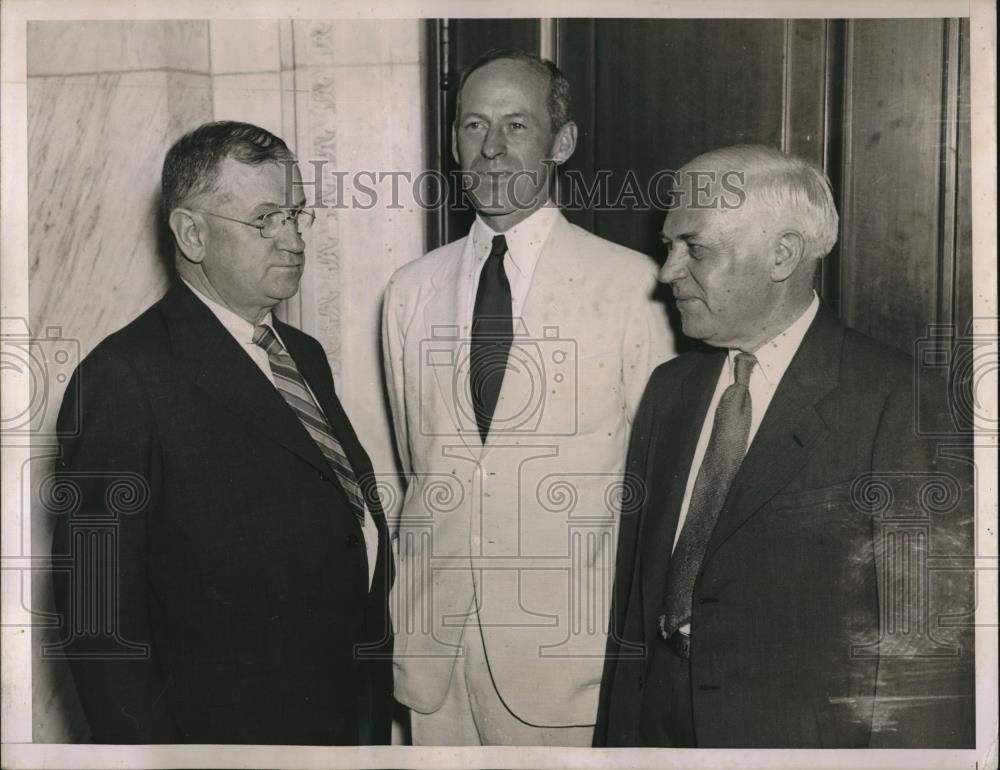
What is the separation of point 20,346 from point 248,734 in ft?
3.95

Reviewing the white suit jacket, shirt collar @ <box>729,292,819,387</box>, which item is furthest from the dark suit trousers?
shirt collar @ <box>729,292,819,387</box>

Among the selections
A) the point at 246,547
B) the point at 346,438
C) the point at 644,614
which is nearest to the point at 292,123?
the point at 346,438

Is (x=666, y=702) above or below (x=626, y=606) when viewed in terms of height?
below

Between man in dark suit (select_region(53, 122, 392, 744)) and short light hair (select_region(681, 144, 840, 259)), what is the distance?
3.69 ft

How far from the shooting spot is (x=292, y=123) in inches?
113

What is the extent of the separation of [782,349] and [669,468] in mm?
412

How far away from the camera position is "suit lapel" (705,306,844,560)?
2643 mm

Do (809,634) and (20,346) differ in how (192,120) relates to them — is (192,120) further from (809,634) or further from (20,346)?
(809,634)

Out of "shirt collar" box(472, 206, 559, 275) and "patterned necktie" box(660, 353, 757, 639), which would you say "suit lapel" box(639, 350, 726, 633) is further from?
"shirt collar" box(472, 206, 559, 275)

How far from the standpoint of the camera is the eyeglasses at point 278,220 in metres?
2.79

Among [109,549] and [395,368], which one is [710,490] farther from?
[109,549]

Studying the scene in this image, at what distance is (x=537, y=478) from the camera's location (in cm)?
280

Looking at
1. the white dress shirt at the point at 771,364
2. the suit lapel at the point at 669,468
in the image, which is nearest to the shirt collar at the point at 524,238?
the suit lapel at the point at 669,468

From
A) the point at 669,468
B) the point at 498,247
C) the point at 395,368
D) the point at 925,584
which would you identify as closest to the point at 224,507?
the point at 395,368
